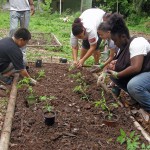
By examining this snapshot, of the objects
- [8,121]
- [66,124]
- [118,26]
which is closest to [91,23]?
[118,26]

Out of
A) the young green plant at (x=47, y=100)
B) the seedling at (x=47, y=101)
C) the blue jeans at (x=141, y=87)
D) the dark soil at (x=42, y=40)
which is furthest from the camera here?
the dark soil at (x=42, y=40)

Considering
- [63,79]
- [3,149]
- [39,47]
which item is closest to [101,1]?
[39,47]

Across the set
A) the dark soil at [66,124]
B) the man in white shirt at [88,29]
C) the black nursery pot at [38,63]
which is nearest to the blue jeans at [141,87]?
the dark soil at [66,124]

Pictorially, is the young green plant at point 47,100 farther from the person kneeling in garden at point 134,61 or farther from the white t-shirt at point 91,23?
the white t-shirt at point 91,23

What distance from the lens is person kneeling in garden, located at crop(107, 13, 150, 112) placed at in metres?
4.30

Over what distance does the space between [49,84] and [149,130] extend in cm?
217

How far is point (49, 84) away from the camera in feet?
18.4

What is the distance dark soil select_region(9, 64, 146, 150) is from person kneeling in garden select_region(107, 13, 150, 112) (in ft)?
1.14

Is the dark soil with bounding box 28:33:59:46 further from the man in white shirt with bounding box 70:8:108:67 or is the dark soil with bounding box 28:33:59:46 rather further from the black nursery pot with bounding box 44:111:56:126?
the black nursery pot with bounding box 44:111:56:126

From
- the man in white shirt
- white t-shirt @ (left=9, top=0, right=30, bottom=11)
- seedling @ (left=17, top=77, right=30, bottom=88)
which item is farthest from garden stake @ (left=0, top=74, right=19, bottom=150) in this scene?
white t-shirt @ (left=9, top=0, right=30, bottom=11)

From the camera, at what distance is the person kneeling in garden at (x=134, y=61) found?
430 centimetres

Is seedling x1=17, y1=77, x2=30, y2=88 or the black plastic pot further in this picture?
seedling x1=17, y1=77, x2=30, y2=88

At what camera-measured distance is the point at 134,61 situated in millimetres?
4297

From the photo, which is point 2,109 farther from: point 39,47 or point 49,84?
point 39,47
